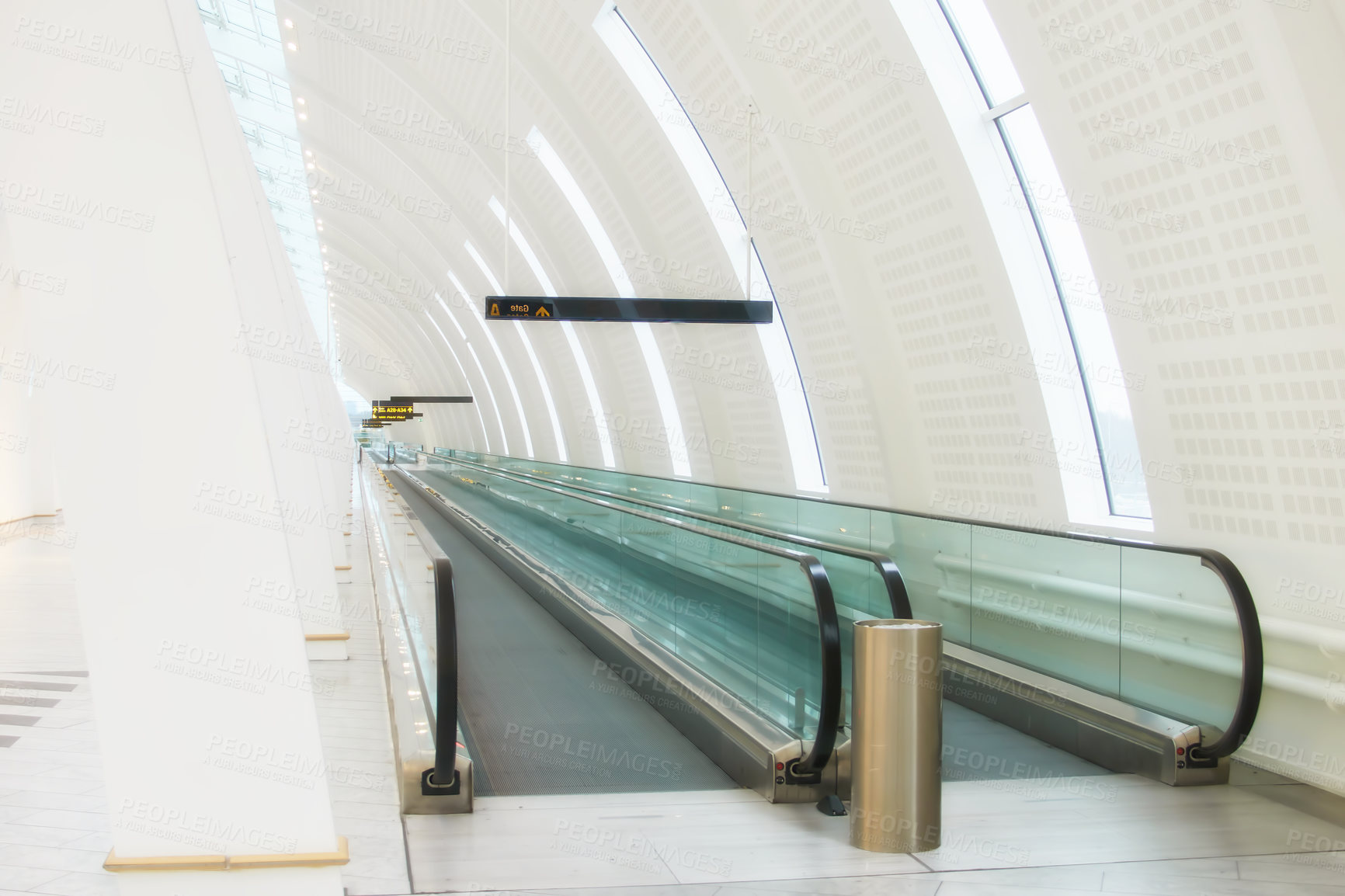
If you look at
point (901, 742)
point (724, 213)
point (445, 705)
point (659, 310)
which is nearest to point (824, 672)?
point (901, 742)

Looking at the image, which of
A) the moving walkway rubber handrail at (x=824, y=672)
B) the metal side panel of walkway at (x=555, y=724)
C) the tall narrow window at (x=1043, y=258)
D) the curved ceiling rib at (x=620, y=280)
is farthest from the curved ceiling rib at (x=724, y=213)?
the moving walkway rubber handrail at (x=824, y=672)

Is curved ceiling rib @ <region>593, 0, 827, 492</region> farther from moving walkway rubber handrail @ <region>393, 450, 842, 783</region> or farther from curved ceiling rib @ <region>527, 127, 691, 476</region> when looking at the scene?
moving walkway rubber handrail @ <region>393, 450, 842, 783</region>

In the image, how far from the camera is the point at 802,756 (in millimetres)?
5695

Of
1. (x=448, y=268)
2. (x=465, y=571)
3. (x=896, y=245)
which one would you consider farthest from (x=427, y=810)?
(x=448, y=268)

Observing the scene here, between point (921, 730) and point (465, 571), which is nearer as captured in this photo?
point (921, 730)

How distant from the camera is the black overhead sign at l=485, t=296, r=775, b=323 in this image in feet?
38.9

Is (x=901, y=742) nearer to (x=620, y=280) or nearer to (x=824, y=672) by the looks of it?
(x=824, y=672)

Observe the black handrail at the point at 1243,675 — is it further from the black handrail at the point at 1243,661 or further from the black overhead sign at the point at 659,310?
the black overhead sign at the point at 659,310

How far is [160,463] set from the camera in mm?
4301

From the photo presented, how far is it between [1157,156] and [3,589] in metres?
14.1

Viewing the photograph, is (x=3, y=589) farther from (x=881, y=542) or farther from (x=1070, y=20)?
(x=1070, y=20)

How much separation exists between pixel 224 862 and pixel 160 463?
1628 mm

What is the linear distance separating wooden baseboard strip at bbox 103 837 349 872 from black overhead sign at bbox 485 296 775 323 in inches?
320

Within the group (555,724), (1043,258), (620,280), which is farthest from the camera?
(620,280)
